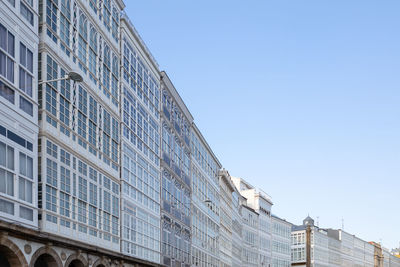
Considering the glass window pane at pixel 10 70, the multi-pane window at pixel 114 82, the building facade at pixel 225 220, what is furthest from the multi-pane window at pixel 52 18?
the building facade at pixel 225 220

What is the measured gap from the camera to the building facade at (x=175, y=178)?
55625 mm

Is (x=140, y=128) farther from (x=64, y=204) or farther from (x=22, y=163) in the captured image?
(x=22, y=163)

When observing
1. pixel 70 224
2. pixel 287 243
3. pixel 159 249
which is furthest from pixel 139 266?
pixel 287 243

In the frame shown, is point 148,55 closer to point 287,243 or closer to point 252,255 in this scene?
point 252,255

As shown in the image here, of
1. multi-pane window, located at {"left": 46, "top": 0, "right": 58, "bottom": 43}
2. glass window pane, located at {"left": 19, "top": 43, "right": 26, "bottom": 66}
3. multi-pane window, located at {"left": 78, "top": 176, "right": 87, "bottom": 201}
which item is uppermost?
multi-pane window, located at {"left": 46, "top": 0, "right": 58, "bottom": 43}

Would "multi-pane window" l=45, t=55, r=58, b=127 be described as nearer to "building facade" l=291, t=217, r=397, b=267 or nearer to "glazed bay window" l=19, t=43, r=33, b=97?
"glazed bay window" l=19, t=43, r=33, b=97

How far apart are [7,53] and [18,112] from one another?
8.34 ft

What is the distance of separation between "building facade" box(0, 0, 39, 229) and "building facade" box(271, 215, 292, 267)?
94.6 metres

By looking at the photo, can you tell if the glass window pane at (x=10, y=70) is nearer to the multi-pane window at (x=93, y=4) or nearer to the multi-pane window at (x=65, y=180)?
the multi-pane window at (x=65, y=180)

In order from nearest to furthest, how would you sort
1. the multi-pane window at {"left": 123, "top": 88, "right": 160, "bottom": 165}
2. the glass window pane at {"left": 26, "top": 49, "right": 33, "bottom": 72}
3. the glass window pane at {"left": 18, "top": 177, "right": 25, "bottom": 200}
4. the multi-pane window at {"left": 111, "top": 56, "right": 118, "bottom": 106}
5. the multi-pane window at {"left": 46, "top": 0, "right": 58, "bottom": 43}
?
1. the glass window pane at {"left": 18, "top": 177, "right": 25, "bottom": 200}
2. the glass window pane at {"left": 26, "top": 49, "right": 33, "bottom": 72}
3. the multi-pane window at {"left": 46, "top": 0, "right": 58, "bottom": 43}
4. the multi-pane window at {"left": 111, "top": 56, "right": 118, "bottom": 106}
5. the multi-pane window at {"left": 123, "top": 88, "right": 160, "bottom": 165}

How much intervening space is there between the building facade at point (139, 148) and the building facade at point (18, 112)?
46.8 feet

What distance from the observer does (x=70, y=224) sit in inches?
1304

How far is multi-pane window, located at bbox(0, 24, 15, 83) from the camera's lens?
85.9 ft

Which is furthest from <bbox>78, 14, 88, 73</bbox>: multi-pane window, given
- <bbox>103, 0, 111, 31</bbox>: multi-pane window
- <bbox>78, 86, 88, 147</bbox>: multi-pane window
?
<bbox>103, 0, 111, 31</bbox>: multi-pane window
